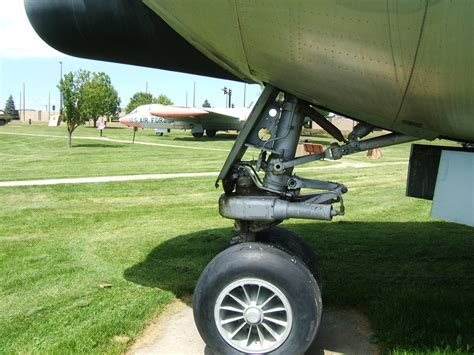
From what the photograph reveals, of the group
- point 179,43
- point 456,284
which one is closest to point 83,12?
point 179,43

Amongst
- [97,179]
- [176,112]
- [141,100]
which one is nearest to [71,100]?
[176,112]

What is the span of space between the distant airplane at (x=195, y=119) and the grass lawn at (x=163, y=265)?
3174 cm

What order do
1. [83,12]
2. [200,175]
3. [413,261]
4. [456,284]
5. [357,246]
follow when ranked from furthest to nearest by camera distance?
1. [200,175]
2. [357,246]
3. [413,261]
4. [456,284]
5. [83,12]

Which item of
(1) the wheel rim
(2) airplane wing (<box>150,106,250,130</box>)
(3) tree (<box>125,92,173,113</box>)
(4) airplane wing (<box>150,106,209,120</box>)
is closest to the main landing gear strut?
(1) the wheel rim

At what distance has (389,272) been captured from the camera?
5512 millimetres

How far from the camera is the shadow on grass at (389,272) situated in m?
3.99

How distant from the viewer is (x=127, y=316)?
→ 4371mm

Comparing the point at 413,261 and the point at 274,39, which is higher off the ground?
the point at 274,39

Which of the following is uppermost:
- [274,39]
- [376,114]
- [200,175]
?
[274,39]

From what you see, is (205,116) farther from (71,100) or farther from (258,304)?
(258,304)

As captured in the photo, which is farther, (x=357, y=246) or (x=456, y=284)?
(x=357, y=246)

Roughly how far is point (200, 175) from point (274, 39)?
11797mm

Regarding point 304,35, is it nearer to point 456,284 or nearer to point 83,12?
point 83,12

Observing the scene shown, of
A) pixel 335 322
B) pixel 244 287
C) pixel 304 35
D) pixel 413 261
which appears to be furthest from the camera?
pixel 413 261
